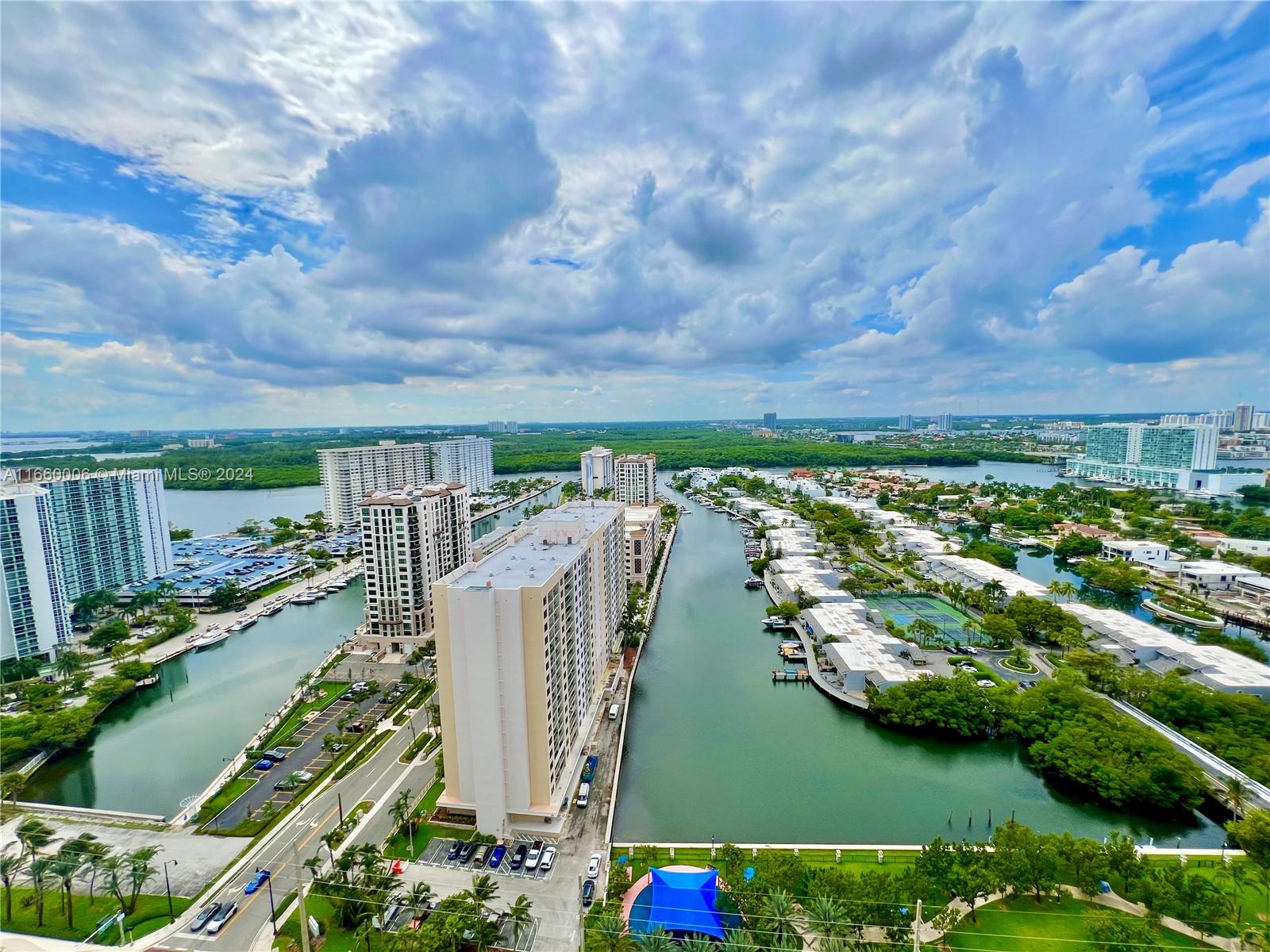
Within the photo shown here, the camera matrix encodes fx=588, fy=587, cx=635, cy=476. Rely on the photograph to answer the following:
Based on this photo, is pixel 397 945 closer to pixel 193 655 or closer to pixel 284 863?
pixel 284 863

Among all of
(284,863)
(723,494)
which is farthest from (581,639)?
(723,494)

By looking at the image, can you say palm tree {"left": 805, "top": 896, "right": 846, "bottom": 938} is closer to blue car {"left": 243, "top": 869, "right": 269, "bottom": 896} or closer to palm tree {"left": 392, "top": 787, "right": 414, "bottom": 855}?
palm tree {"left": 392, "top": 787, "right": 414, "bottom": 855}

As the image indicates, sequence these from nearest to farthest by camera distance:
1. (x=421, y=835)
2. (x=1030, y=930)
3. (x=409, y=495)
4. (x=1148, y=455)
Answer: (x=1030, y=930)
(x=421, y=835)
(x=409, y=495)
(x=1148, y=455)

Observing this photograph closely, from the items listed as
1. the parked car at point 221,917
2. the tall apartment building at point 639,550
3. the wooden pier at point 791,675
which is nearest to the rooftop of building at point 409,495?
the tall apartment building at point 639,550

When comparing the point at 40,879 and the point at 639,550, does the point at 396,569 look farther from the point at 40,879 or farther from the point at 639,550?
the point at 40,879

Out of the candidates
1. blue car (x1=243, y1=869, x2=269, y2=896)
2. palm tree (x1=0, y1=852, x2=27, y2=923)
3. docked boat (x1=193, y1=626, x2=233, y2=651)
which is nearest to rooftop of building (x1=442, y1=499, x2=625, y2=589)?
blue car (x1=243, y1=869, x2=269, y2=896)

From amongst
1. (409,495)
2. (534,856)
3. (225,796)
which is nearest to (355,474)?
(409,495)
